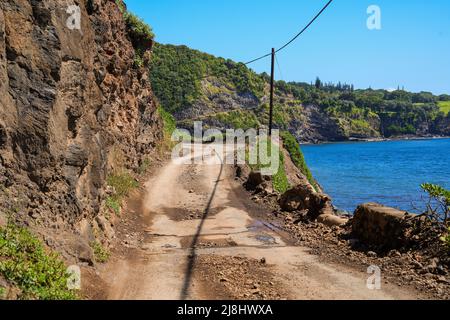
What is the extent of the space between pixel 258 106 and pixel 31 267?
10730cm

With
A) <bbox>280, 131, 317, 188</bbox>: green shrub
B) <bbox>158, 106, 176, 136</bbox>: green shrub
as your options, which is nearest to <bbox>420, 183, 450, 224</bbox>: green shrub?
<bbox>280, 131, 317, 188</bbox>: green shrub

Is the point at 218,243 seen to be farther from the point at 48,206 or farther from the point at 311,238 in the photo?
the point at 48,206

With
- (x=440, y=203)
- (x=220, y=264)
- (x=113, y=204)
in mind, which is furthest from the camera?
(x=113, y=204)

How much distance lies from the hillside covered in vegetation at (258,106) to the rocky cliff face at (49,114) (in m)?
72.0

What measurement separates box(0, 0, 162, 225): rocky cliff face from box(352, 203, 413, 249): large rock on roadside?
25.9ft

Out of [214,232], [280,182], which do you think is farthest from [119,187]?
[280,182]

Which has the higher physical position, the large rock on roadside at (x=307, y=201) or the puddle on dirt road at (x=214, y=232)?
the large rock on roadside at (x=307, y=201)

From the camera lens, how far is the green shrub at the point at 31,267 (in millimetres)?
7266

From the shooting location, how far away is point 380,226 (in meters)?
12.8

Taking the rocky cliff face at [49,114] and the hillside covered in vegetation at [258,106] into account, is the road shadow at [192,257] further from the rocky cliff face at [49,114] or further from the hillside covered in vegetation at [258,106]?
the hillside covered in vegetation at [258,106]

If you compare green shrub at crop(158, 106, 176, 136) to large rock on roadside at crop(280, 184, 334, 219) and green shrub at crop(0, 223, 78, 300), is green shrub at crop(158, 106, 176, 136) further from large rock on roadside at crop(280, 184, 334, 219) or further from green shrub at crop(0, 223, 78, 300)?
green shrub at crop(0, 223, 78, 300)

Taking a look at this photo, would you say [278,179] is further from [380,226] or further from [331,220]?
[380,226]

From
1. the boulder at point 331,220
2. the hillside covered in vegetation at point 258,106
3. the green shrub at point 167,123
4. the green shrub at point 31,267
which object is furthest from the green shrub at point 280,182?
the hillside covered in vegetation at point 258,106

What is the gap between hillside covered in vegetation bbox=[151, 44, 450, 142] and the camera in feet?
305
